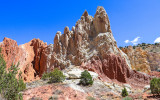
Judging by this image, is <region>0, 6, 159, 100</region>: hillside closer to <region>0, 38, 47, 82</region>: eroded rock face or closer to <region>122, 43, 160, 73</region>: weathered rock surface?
<region>0, 38, 47, 82</region>: eroded rock face

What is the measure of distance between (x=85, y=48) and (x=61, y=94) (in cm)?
1924

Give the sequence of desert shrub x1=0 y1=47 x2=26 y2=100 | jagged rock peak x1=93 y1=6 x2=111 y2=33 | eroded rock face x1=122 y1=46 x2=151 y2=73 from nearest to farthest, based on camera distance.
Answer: desert shrub x1=0 y1=47 x2=26 y2=100 → jagged rock peak x1=93 y1=6 x2=111 y2=33 → eroded rock face x1=122 y1=46 x2=151 y2=73

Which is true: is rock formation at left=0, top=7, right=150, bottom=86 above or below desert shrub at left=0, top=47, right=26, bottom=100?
above

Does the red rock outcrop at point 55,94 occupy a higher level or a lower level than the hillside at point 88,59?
lower

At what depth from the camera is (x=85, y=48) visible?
36.6 m

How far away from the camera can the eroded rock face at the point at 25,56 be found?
41.0m

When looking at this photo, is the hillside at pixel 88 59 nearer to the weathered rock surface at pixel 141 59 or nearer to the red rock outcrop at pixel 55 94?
the red rock outcrop at pixel 55 94

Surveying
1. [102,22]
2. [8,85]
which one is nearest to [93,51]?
[102,22]

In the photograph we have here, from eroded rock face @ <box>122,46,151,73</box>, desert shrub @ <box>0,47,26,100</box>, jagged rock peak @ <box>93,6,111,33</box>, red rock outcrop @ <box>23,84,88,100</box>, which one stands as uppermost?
jagged rock peak @ <box>93,6,111,33</box>

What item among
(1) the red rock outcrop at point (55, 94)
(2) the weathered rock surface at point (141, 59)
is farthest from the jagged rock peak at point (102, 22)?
(1) the red rock outcrop at point (55, 94)

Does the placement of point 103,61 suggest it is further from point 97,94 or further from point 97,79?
point 97,94

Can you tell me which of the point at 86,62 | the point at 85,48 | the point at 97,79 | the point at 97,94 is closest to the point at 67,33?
the point at 85,48

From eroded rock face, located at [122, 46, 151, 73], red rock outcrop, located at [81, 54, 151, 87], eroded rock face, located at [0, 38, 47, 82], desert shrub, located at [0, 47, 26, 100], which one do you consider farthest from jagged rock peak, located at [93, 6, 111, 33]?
desert shrub, located at [0, 47, 26, 100]

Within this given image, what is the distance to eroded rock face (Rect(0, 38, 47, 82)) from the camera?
135 ft
